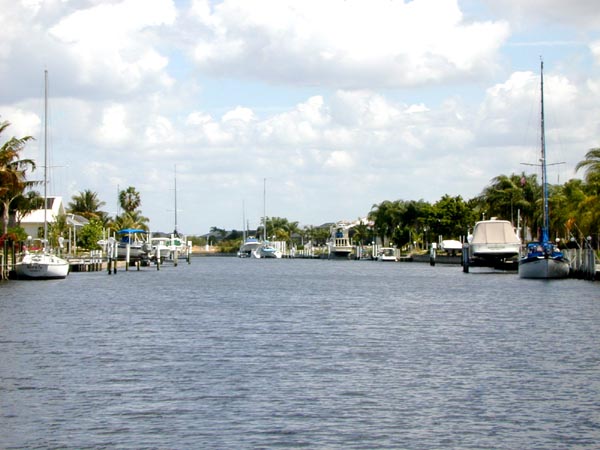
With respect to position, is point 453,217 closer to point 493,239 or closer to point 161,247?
point 161,247

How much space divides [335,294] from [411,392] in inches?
1628

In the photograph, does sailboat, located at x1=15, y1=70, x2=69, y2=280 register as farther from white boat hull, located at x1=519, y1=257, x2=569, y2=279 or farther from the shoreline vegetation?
white boat hull, located at x1=519, y1=257, x2=569, y2=279

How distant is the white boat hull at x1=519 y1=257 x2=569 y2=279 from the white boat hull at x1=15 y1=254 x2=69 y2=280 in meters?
36.7

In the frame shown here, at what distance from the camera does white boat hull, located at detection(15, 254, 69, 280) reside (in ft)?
255

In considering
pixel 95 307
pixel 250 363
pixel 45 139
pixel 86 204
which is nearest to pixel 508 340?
pixel 250 363

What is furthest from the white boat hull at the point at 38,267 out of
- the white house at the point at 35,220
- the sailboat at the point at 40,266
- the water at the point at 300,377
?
the white house at the point at 35,220

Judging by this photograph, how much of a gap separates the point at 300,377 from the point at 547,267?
181 feet

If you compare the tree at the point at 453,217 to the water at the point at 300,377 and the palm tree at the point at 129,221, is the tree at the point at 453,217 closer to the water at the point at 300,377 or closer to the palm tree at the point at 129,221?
the palm tree at the point at 129,221

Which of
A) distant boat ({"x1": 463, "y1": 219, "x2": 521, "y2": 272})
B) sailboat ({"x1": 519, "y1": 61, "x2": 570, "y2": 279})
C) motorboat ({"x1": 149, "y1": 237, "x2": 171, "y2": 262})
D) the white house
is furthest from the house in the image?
sailboat ({"x1": 519, "y1": 61, "x2": 570, "y2": 279})

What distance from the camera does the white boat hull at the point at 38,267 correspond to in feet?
255

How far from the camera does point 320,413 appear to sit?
21734 millimetres

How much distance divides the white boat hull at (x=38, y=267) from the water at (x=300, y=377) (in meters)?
28.5

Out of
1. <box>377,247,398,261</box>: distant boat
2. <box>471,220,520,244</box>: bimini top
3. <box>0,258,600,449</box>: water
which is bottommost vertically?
<box>0,258,600,449</box>: water

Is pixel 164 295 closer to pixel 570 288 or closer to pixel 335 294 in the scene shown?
pixel 335 294
